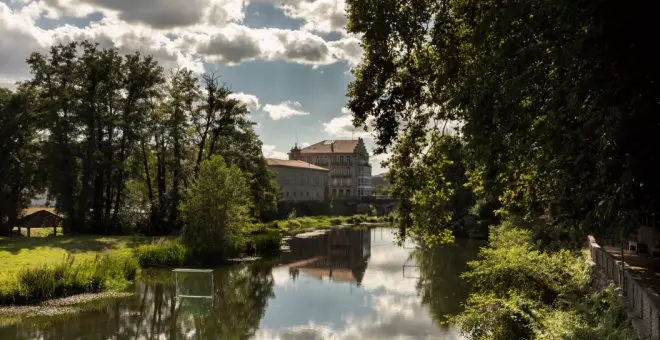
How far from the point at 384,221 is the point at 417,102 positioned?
7398cm

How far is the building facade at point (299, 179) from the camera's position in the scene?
91.8m

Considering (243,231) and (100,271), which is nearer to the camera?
(100,271)

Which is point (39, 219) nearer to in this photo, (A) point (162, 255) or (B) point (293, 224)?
(A) point (162, 255)

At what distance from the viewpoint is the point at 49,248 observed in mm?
30453

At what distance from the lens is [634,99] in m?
6.83

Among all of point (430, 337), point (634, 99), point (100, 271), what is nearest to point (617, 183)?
point (634, 99)

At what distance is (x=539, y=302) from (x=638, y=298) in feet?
14.2

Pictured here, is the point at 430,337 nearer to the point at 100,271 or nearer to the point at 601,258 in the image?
the point at 601,258

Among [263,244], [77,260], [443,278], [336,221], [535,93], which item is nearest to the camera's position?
[535,93]

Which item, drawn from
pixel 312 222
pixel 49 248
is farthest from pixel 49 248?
pixel 312 222

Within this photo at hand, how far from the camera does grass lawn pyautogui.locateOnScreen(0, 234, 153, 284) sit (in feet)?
81.9

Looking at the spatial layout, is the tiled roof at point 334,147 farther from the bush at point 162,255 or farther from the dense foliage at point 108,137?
the bush at point 162,255

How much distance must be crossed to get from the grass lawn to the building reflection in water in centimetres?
1093

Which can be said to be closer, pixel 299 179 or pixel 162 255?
pixel 162 255
